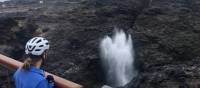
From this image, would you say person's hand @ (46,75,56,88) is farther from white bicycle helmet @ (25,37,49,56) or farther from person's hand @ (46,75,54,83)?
white bicycle helmet @ (25,37,49,56)

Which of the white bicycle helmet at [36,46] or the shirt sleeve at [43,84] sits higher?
the white bicycle helmet at [36,46]

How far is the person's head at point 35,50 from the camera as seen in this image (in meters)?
3.54

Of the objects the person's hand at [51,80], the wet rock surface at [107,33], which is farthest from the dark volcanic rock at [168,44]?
the person's hand at [51,80]

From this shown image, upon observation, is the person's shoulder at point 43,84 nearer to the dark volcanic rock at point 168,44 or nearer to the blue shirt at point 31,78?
the blue shirt at point 31,78

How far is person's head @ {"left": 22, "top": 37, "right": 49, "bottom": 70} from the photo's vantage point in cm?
354

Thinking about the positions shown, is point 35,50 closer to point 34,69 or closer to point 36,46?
point 36,46

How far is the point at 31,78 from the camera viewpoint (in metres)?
3.61

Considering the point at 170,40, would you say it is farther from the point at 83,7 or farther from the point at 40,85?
the point at 40,85

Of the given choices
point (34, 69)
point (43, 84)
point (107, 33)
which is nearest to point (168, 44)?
point (107, 33)

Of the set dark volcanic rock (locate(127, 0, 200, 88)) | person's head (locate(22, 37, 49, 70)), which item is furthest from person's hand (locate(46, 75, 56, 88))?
dark volcanic rock (locate(127, 0, 200, 88))

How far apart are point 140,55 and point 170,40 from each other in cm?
174

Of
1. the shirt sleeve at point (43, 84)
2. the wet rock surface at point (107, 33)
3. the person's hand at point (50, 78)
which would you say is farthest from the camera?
the wet rock surface at point (107, 33)

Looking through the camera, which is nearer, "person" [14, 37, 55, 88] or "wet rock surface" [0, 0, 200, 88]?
"person" [14, 37, 55, 88]

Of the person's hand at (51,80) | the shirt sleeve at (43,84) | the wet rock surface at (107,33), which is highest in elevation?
the person's hand at (51,80)
